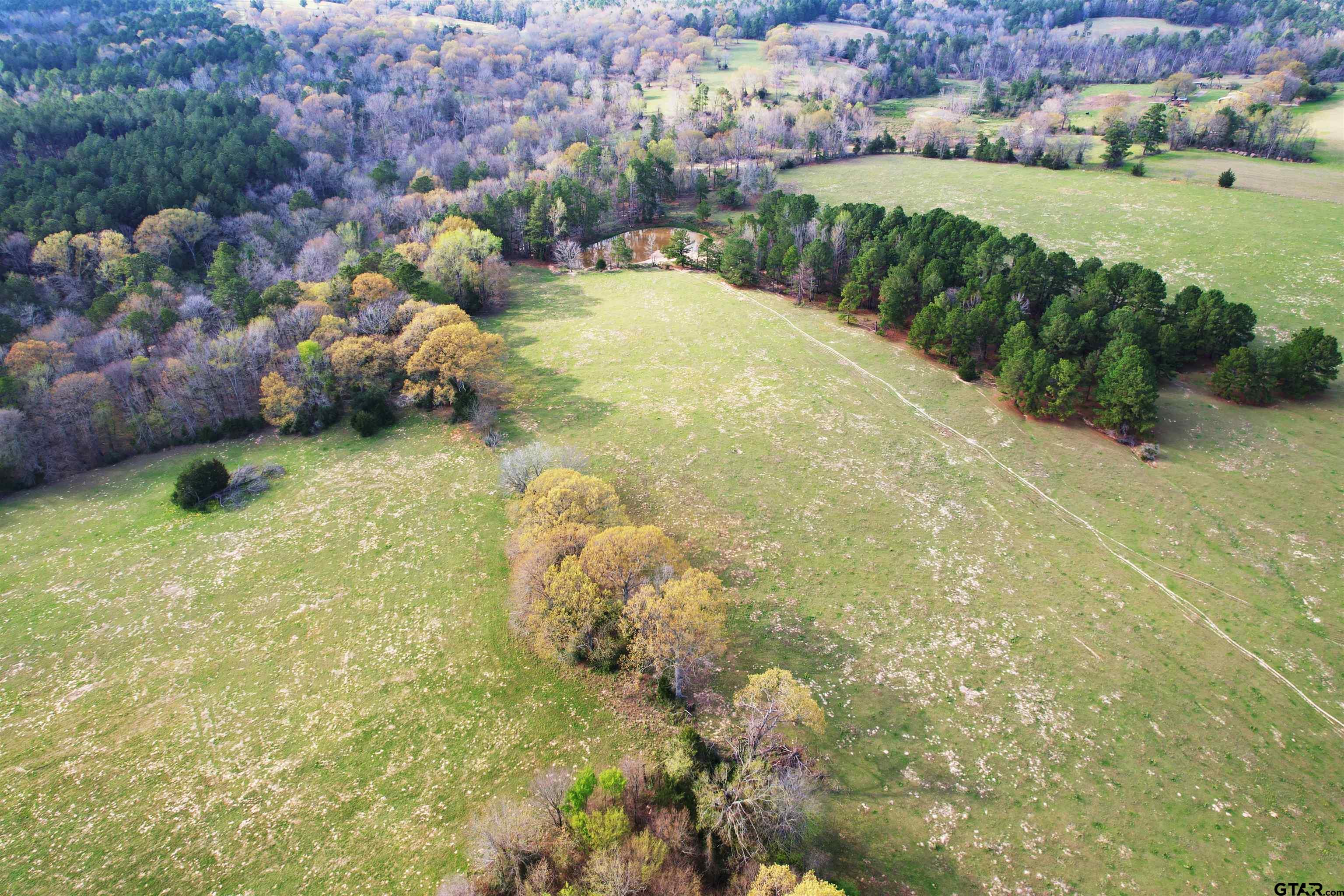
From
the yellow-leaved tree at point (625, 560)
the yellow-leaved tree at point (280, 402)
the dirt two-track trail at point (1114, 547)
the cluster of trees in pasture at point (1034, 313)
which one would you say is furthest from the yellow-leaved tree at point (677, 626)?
the yellow-leaved tree at point (280, 402)

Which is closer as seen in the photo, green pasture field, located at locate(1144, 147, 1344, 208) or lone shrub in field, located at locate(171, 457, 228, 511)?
lone shrub in field, located at locate(171, 457, 228, 511)

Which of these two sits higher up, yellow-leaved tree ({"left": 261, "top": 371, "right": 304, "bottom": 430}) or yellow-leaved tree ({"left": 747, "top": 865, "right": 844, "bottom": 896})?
yellow-leaved tree ({"left": 261, "top": 371, "right": 304, "bottom": 430})

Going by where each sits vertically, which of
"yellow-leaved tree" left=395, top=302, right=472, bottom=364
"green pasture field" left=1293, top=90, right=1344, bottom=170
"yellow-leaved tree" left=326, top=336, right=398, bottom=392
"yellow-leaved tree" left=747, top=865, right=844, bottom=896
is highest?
"green pasture field" left=1293, top=90, right=1344, bottom=170

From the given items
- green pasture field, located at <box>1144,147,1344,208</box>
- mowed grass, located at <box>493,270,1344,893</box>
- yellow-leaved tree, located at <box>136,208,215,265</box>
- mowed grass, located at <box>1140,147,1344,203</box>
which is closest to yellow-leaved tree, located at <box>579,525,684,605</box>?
mowed grass, located at <box>493,270,1344,893</box>

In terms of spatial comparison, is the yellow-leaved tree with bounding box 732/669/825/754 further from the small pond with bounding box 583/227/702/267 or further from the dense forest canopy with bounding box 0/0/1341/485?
the small pond with bounding box 583/227/702/267

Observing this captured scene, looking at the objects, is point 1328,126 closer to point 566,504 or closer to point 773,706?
point 566,504

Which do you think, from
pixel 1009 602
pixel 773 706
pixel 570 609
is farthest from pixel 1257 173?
pixel 570 609
